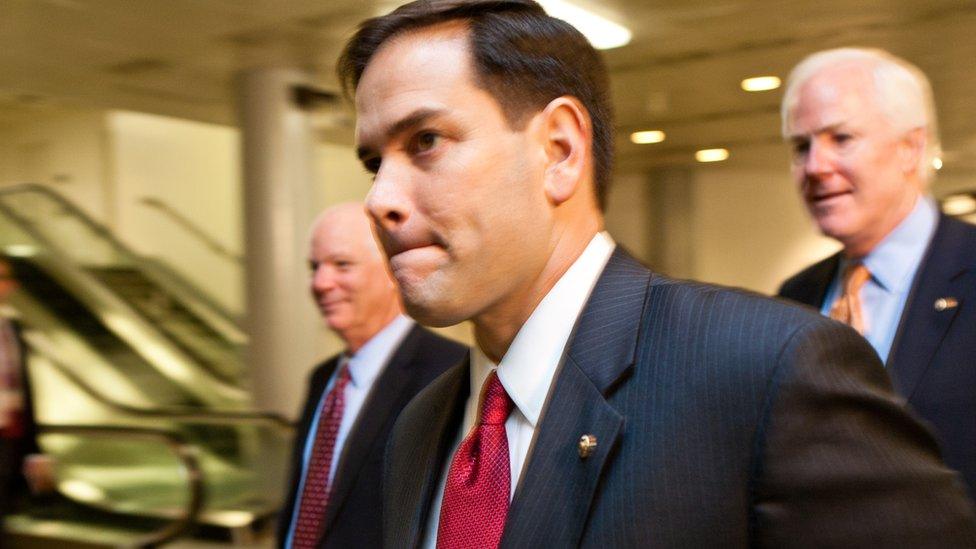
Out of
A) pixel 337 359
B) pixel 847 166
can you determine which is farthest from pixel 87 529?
pixel 847 166

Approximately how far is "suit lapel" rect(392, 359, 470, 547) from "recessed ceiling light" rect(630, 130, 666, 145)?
12.3 metres

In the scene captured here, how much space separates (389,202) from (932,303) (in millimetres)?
1303

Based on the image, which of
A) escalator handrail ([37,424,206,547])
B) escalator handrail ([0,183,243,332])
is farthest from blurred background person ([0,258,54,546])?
escalator handrail ([0,183,243,332])

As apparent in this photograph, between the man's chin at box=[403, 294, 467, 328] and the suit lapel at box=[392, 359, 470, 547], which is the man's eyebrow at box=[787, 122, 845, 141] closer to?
the suit lapel at box=[392, 359, 470, 547]

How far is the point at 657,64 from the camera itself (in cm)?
885

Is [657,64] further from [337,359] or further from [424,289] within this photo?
[424,289]

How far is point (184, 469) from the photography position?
6180mm

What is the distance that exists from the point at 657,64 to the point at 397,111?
26.7ft

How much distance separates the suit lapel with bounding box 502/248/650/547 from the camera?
1.04 m

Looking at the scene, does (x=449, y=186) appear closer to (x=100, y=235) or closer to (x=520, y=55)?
(x=520, y=55)

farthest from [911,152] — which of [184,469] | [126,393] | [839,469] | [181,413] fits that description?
[126,393]

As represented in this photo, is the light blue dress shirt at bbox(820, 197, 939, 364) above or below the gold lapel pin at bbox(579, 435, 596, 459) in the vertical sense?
above

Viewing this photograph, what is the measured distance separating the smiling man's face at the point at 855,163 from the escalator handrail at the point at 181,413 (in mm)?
4887

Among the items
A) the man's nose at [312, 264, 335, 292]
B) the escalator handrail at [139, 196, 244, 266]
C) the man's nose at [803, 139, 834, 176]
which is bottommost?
the man's nose at [312, 264, 335, 292]
